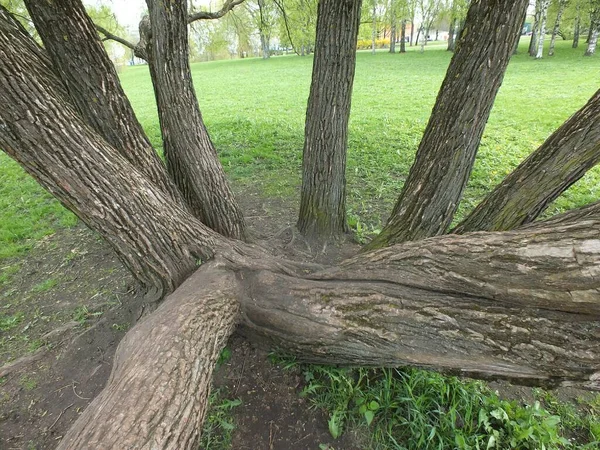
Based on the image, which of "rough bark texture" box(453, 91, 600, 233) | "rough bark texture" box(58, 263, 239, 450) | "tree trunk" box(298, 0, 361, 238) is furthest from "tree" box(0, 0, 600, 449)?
"tree trunk" box(298, 0, 361, 238)

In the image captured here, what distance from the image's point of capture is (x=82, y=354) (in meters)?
2.73

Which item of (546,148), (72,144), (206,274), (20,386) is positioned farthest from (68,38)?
(546,148)

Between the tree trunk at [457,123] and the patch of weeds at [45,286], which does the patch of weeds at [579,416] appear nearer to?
the tree trunk at [457,123]

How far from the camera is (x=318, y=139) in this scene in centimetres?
333

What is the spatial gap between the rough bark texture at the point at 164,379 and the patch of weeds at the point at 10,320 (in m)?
1.98

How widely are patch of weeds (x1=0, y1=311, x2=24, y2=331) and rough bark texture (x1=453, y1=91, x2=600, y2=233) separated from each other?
3.95 meters

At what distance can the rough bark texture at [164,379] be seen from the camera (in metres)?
1.34

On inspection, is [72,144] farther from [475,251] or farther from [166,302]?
[475,251]

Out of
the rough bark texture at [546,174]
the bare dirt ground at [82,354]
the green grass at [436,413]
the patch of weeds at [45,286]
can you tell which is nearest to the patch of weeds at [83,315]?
the bare dirt ground at [82,354]

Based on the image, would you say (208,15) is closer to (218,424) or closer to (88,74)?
(88,74)

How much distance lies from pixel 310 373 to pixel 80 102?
2358 mm

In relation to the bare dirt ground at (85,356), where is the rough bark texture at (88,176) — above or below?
above

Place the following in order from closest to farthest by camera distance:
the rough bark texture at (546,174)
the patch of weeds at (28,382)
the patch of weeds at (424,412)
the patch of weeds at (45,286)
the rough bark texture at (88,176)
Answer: the rough bark texture at (88,176) < the patch of weeds at (424,412) < the rough bark texture at (546,174) < the patch of weeds at (28,382) < the patch of weeds at (45,286)

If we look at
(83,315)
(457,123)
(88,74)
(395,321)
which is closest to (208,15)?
(88,74)
